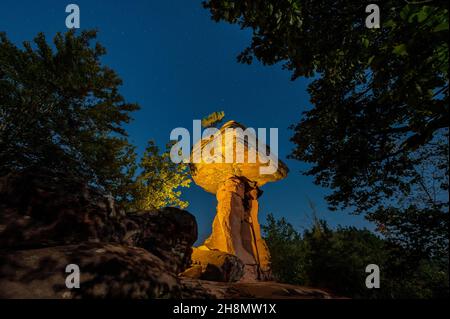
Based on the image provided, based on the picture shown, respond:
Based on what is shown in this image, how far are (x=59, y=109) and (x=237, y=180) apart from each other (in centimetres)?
1124

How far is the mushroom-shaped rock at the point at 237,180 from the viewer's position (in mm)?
14398

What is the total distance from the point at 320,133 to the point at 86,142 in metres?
9.56

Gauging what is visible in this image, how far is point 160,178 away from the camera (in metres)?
17.6

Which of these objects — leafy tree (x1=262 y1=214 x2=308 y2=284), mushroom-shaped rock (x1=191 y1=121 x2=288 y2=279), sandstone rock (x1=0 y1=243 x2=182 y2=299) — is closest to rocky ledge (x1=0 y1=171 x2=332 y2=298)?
sandstone rock (x1=0 y1=243 x2=182 y2=299)

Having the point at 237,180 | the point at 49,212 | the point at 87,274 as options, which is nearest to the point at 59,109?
the point at 49,212

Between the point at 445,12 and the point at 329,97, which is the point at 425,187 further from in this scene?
the point at 445,12

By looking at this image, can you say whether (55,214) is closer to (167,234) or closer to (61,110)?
(167,234)

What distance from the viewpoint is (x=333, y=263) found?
1031cm

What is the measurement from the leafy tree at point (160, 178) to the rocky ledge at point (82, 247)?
384 inches

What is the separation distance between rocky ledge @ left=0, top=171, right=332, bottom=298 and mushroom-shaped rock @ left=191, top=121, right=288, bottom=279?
754cm

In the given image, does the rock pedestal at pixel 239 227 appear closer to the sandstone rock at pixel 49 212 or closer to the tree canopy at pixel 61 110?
the tree canopy at pixel 61 110

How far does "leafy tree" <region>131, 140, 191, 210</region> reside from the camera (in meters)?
16.8

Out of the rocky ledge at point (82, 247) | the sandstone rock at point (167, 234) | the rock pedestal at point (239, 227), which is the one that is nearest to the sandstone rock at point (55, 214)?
the rocky ledge at point (82, 247)
